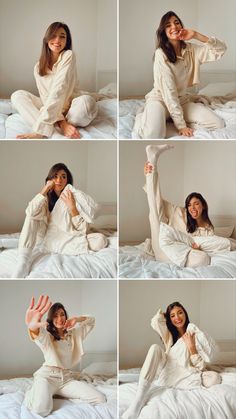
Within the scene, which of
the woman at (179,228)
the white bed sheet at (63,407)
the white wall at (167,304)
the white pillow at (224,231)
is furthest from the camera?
the white wall at (167,304)

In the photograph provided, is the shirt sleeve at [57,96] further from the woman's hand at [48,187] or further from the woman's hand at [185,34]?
the woman's hand at [185,34]

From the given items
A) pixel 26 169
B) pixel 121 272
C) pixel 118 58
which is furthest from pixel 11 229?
pixel 118 58

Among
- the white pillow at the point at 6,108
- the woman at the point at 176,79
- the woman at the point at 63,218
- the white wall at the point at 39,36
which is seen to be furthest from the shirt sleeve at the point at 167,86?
the white pillow at the point at 6,108

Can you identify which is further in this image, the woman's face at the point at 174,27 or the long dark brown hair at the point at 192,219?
the long dark brown hair at the point at 192,219

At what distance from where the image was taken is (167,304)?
9.75ft

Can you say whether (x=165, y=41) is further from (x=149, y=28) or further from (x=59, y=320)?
(x=59, y=320)

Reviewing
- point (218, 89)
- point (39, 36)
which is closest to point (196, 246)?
point (218, 89)

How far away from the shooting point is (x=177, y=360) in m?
2.76

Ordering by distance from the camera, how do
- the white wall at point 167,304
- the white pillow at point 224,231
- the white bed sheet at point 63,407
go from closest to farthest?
the white bed sheet at point 63,407 < the white pillow at point 224,231 < the white wall at point 167,304

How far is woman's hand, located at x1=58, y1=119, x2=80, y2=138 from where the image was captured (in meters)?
2.72

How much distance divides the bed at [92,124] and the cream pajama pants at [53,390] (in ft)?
2.59

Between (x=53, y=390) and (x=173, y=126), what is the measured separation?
969 mm

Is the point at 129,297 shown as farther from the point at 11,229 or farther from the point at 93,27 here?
the point at 93,27

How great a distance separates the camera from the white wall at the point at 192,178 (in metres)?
2.87
